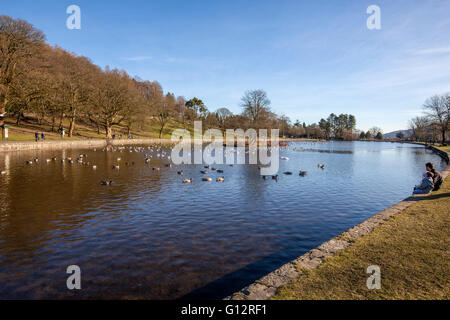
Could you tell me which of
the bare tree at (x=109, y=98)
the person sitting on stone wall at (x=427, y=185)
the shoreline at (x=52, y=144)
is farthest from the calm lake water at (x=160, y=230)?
the bare tree at (x=109, y=98)

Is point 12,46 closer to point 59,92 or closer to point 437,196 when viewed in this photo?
point 59,92

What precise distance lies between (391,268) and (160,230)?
7646 mm

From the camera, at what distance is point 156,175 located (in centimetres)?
2289

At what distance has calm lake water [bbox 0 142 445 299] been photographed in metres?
6.55

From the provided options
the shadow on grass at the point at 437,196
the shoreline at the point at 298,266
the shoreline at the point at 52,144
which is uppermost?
the shoreline at the point at 52,144

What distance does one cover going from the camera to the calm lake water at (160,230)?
6.55 metres

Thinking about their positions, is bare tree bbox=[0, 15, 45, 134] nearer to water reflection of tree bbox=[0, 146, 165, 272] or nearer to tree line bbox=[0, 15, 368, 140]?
tree line bbox=[0, 15, 368, 140]

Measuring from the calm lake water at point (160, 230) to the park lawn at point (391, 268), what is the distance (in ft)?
5.95

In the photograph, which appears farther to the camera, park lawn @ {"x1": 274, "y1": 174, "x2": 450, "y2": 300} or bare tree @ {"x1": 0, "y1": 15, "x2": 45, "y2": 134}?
bare tree @ {"x1": 0, "y1": 15, "x2": 45, "y2": 134}

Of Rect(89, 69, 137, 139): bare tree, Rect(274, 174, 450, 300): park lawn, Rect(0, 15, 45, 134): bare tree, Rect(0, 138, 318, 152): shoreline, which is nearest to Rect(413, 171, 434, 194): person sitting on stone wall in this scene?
Rect(274, 174, 450, 300): park lawn

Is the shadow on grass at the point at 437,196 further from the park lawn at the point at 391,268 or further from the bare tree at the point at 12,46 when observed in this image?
the bare tree at the point at 12,46

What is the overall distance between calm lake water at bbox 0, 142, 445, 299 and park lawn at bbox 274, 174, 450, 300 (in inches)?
71.3
